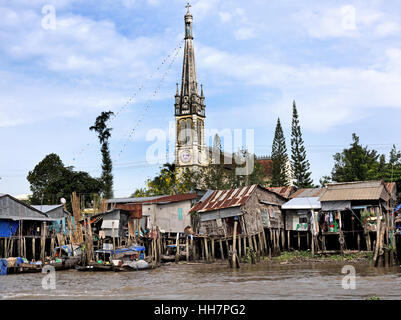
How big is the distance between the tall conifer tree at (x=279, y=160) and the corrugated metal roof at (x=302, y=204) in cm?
1743

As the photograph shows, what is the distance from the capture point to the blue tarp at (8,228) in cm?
3256

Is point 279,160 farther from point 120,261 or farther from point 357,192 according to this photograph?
point 120,261

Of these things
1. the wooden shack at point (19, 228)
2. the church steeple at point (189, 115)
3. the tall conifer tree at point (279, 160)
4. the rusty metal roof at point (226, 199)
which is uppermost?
the church steeple at point (189, 115)

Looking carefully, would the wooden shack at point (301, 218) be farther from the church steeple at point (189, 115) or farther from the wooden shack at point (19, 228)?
the church steeple at point (189, 115)

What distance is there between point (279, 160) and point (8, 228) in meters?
31.4

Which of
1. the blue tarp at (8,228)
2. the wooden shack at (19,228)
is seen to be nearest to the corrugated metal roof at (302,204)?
the wooden shack at (19,228)

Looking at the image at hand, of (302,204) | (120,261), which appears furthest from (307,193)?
(120,261)

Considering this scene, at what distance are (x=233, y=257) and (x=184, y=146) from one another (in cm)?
5785

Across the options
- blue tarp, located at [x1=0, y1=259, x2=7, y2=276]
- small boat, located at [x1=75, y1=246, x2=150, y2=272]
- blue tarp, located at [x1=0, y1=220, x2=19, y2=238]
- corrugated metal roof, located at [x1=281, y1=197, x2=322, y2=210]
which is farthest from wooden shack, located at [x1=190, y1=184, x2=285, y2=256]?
blue tarp, located at [x1=0, y1=259, x2=7, y2=276]

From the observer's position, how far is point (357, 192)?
30625 mm
